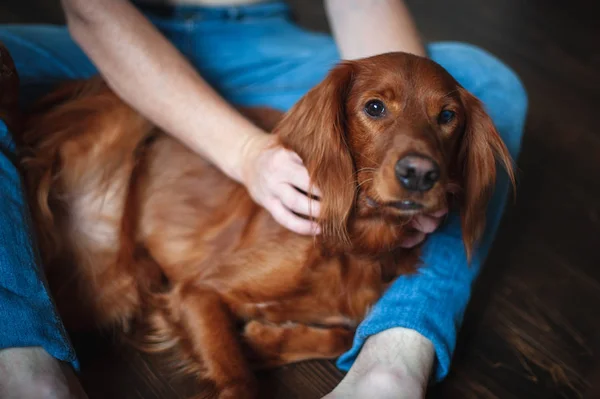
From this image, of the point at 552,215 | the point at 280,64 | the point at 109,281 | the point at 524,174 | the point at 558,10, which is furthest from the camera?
the point at 558,10

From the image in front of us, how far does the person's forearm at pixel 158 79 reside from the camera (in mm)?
1647

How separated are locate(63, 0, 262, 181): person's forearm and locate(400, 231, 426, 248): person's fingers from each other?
17.4 inches

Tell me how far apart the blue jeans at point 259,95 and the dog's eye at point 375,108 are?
383 millimetres

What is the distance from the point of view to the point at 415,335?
1.47 m

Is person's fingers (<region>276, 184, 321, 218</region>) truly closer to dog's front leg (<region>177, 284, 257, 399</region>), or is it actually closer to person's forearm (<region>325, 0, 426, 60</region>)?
dog's front leg (<region>177, 284, 257, 399</region>)

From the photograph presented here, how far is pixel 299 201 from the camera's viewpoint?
1469 millimetres

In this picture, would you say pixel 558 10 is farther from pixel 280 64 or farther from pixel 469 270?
pixel 469 270

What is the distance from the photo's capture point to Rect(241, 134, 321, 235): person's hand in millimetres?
1469

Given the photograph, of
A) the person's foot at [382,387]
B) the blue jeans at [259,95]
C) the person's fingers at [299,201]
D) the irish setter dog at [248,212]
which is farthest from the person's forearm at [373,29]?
the person's foot at [382,387]

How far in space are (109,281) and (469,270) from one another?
0.97 metres

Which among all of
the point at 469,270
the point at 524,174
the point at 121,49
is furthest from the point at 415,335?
the point at 524,174

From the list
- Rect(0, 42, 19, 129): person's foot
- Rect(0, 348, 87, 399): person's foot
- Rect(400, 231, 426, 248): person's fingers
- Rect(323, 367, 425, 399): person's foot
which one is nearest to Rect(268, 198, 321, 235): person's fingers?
Rect(400, 231, 426, 248): person's fingers

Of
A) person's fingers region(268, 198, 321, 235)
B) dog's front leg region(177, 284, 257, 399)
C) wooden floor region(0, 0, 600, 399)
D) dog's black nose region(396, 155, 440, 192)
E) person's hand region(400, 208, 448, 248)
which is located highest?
dog's black nose region(396, 155, 440, 192)

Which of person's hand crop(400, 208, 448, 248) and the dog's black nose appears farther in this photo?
person's hand crop(400, 208, 448, 248)
